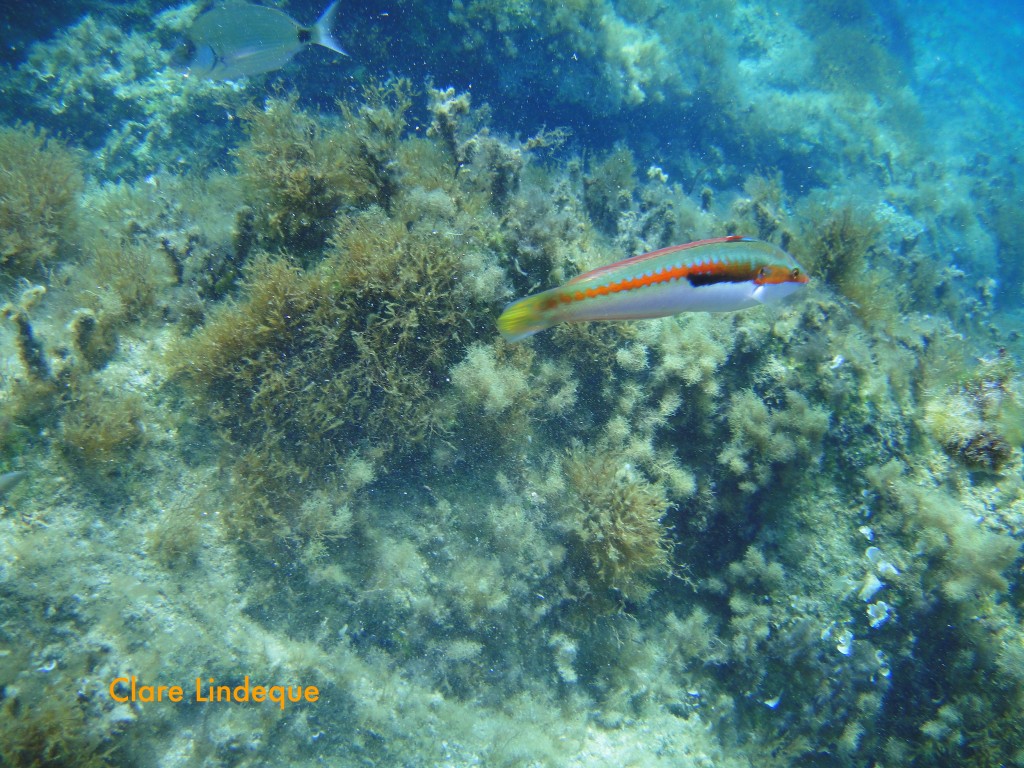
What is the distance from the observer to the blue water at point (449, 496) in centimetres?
300

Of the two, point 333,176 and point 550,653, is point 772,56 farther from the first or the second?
point 550,653

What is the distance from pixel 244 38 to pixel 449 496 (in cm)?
546

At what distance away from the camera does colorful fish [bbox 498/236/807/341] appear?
1990 mm

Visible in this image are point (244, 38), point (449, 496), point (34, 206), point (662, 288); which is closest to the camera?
point (662, 288)

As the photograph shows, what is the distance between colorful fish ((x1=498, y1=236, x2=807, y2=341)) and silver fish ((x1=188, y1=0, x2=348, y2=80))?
4.94 meters

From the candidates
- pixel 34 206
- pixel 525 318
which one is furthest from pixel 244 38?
pixel 525 318

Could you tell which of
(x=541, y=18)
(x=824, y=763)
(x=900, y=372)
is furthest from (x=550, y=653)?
(x=541, y=18)

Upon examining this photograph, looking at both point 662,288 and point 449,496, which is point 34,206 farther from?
point 662,288

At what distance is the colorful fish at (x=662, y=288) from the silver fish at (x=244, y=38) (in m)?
4.94

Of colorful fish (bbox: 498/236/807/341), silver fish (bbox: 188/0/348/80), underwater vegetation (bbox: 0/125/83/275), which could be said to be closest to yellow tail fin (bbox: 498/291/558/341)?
colorful fish (bbox: 498/236/807/341)

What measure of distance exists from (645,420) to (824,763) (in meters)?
2.95

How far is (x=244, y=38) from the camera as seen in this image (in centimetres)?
492

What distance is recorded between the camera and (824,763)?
3457 millimetres

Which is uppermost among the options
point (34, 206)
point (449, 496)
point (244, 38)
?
point (244, 38)
